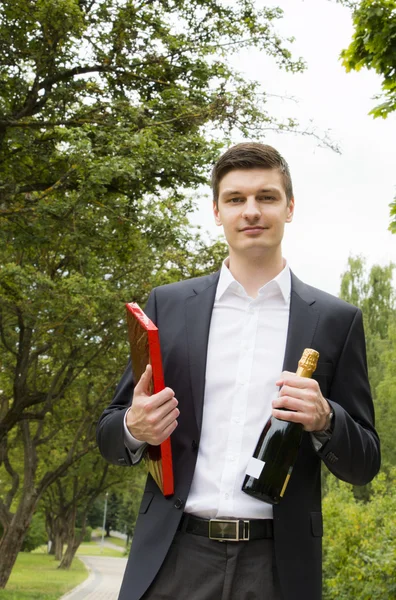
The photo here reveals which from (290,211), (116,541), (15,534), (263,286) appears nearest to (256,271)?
(263,286)

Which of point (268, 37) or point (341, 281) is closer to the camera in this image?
point (268, 37)

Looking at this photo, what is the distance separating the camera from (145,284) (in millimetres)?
16500

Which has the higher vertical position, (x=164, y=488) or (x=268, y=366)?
(x=268, y=366)

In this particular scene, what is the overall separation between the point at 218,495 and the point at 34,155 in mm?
10626

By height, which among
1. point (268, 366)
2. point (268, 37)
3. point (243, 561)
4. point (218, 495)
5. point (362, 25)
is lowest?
point (243, 561)

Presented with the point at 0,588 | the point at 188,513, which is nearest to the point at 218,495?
the point at 188,513

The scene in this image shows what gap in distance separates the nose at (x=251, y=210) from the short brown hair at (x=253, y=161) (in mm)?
127

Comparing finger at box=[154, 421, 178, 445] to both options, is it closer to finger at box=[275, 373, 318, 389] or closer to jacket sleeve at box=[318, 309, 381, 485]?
finger at box=[275, 373, 318, 389]

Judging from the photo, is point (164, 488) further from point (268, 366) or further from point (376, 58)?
point (376, 58)

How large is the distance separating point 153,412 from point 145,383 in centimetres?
9

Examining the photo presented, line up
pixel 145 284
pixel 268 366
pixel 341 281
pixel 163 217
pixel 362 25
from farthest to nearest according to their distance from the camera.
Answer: pixel 341 281 → pixel 145 284 → pixel 163 217 → pixel 362 25 → pixel 268 366

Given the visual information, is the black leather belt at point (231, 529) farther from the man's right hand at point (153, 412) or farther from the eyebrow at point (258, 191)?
the eyebrow at point (258, 191)

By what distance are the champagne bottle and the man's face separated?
48cm

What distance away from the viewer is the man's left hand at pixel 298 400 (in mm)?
2352
